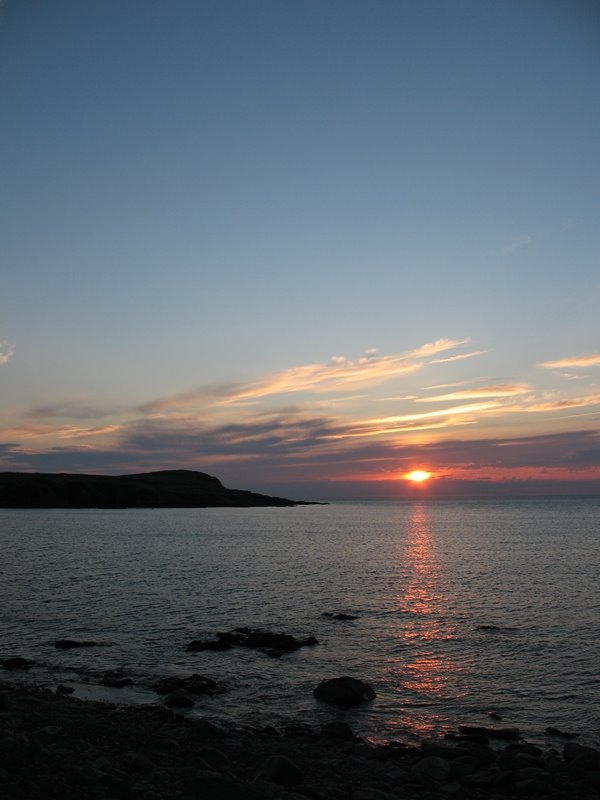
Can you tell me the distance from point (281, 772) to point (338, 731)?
573 centimetres

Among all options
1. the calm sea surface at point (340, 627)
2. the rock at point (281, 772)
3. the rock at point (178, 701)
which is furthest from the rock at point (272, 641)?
the rock at point (281, 772)

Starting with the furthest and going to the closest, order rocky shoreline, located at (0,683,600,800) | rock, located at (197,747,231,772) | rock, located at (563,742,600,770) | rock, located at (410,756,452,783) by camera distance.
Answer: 1. rock, located at (563,742,600,770)
2. rock, located at (410,756,452,783)
3. rock, located at (197,747,231,772)
4. rocky shoreline, located at (0,683,600,800)

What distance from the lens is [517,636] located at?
131ft

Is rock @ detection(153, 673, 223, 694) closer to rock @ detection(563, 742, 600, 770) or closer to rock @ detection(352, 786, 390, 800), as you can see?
rock @ detection(352, 786, 390, 800)

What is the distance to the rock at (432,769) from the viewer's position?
18.8m

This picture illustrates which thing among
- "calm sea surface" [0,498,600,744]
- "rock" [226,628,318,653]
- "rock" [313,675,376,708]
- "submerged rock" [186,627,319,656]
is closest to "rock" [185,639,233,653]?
"submerged rock" [186,627,319,656]

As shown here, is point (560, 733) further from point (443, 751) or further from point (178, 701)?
point (178, 701)

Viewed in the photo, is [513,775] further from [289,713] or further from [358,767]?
[289,713]

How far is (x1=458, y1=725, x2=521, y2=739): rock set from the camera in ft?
76.5

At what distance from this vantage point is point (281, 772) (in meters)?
17.5

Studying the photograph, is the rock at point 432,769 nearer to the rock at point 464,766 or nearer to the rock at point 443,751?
the rock at point 464,766

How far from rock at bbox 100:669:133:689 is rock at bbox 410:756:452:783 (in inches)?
596

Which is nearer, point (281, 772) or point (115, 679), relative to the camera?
point (281, 772)

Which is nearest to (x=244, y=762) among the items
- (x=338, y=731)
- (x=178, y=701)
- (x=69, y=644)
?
(x=338, y=731)
